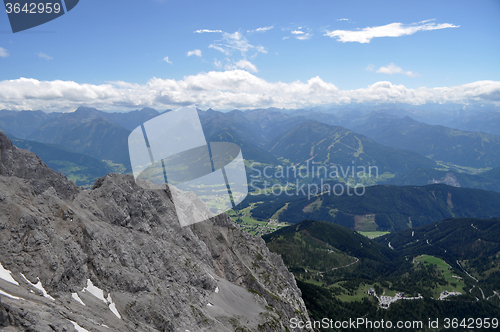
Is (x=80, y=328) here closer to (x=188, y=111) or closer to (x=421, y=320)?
(x=188, y=111)

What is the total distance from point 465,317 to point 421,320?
3148 cm

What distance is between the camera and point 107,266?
5134 cm

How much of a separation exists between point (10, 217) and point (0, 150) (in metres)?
16.9

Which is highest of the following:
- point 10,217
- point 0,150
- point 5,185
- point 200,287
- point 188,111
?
point 188,111

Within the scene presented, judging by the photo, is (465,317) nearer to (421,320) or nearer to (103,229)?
(421,320)

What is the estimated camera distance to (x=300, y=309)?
102438 mm

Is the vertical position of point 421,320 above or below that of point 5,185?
below

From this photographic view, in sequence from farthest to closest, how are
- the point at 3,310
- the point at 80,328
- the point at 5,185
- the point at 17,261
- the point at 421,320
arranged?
the point at 421,320
the point at 5,185
the point at 17,261
the point at 80,328
the point at 3,310

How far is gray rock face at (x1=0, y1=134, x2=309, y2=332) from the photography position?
3903 centimetres

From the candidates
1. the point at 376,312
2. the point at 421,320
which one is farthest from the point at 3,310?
the point at 421,320

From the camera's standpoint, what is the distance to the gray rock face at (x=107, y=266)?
3903 cm

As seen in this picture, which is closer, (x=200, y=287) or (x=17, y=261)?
(x=17, y=261)

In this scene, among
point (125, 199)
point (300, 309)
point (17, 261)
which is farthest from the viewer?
point (300, 309)

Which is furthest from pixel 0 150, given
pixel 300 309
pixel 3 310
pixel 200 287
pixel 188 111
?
pixel 300 309
